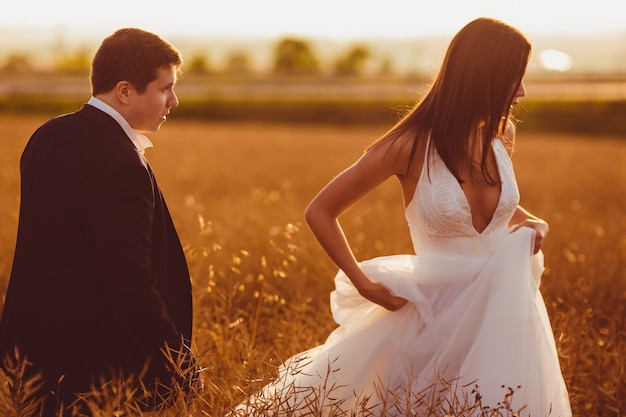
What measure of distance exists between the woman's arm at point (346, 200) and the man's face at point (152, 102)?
0.68 m

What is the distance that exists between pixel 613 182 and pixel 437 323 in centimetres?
1153

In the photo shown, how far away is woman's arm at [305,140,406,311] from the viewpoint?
3.06 metres

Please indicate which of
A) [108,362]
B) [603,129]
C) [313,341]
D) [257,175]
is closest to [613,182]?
[257,175]

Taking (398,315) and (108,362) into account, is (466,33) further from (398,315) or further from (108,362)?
(108,362)

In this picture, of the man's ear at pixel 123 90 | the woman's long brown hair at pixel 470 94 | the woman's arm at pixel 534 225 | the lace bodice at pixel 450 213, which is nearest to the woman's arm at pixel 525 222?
the woman's arm at pixel 534 225

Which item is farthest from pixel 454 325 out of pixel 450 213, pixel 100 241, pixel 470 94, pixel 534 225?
pixel 100 241

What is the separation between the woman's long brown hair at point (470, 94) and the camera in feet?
9.72

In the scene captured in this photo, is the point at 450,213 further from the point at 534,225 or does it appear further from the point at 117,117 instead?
the point at 117,117

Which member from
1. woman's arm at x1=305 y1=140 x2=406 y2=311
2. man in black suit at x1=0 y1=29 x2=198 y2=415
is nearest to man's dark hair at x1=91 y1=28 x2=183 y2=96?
man in black suit at x1=0 y1=29 x2=198 y2=415

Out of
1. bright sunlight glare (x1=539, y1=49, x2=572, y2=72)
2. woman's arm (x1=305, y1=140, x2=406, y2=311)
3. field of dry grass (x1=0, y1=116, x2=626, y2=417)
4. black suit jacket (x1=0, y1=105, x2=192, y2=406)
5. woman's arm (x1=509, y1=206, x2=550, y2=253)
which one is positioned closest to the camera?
black suit jacket (x1=0, y1=105, x2=192, y2=406)

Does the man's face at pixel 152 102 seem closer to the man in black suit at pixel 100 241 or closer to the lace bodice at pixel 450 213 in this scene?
the man in black suit at pixel 100 241

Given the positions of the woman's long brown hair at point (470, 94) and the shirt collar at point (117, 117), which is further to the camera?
the woman's long brown hair at point (470, 94)

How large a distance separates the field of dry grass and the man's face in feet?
2.54

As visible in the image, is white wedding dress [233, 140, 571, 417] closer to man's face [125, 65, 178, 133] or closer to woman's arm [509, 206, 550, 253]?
woman's arm [509, 206, 550, 253]
